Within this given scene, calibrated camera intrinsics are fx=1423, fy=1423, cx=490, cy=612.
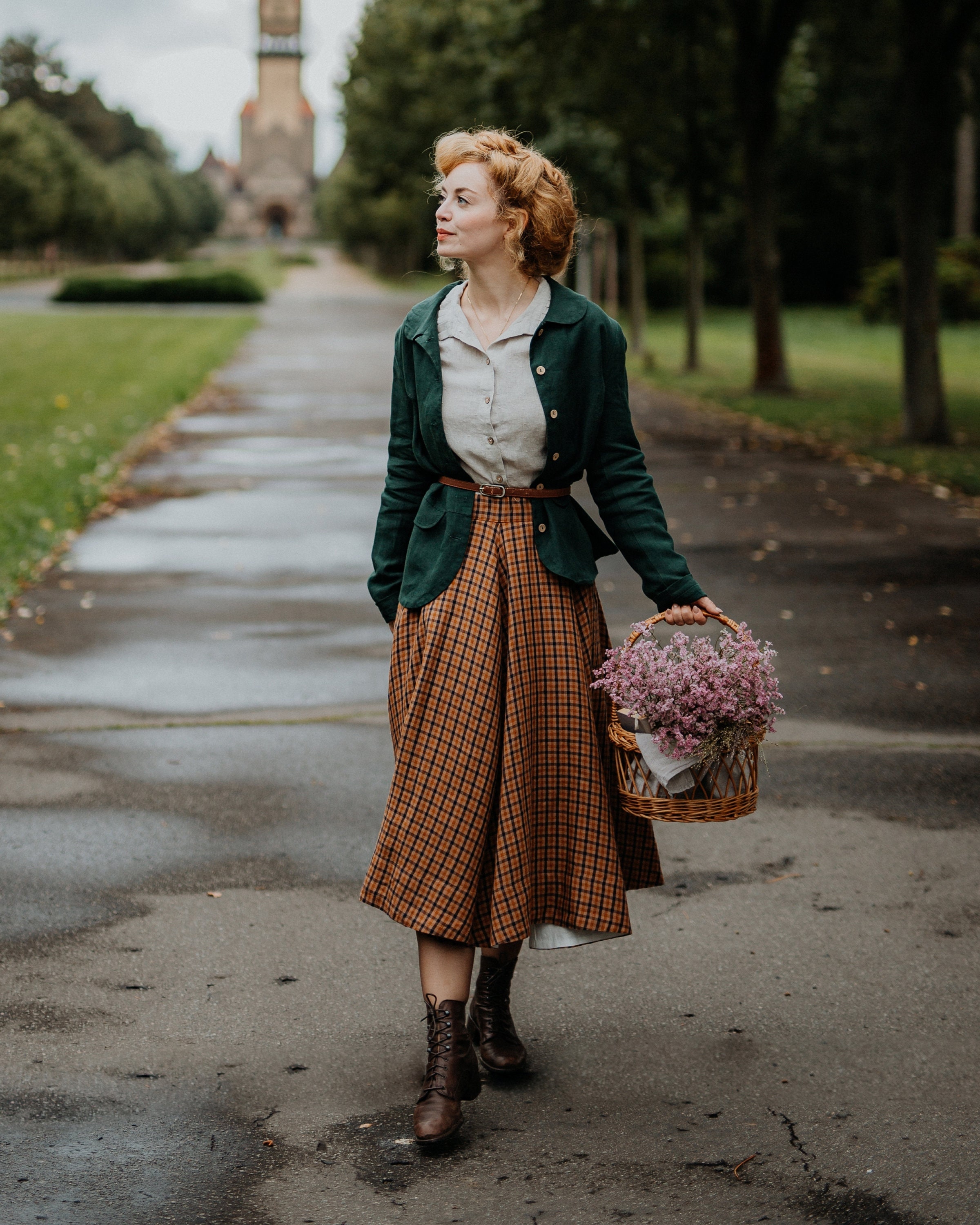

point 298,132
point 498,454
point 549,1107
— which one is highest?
point 298,132

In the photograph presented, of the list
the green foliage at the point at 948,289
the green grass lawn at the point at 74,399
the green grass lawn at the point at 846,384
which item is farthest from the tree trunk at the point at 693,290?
the green foliage at the point at 948,289

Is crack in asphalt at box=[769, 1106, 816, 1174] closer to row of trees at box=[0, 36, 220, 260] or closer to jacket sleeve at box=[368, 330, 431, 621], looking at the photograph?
jacket sleeve at box=[368, 330, 431, 621]

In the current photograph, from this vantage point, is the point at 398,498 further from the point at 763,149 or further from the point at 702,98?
the point at 702,98

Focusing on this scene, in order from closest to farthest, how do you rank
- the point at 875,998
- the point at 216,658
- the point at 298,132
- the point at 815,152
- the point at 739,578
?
1. the point at 875,998
2. the point at 216,658
3. the point at 739,578
4. the point at 815,152
5. the point at 298,132

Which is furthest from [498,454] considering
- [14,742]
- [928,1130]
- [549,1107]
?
[14,742]

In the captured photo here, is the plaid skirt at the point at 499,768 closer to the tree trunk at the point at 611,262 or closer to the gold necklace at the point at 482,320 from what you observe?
the gold necklace at the point at 482,320

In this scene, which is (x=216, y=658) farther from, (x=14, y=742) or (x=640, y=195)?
(x=640, y=195)

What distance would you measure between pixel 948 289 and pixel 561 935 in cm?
3786

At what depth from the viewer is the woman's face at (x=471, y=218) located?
3.02m

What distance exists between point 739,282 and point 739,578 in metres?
45.7

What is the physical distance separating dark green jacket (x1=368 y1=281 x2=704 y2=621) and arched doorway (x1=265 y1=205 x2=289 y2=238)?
138 m

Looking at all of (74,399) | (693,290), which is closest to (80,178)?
(693,290)

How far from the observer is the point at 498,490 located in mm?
3082

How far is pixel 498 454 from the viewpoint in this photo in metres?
3.05
